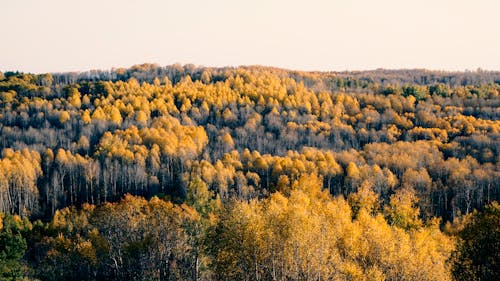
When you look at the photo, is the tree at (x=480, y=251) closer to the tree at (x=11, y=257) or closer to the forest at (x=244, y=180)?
the forest at (x=244, y=180)

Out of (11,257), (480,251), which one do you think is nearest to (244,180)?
(11,257)

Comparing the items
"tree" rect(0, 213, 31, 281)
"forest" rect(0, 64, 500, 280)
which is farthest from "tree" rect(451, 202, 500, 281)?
"tree" rect(0, 213, 31, 281)

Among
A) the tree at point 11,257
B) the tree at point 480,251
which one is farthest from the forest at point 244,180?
the tree at point 11,257

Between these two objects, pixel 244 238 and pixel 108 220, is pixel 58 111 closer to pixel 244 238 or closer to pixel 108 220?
pixel 108 220

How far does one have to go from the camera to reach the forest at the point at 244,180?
118 feet

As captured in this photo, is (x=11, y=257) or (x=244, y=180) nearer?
(x=11, y=257)

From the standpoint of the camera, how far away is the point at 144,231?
170 ft

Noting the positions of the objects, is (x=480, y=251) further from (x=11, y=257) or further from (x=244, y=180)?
(x=244, y=180)

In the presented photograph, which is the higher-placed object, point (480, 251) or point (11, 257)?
point (480, 251)

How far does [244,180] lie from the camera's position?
9506cm

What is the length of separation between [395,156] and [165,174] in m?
41.0

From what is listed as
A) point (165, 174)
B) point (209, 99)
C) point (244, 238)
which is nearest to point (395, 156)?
point (165, 174)

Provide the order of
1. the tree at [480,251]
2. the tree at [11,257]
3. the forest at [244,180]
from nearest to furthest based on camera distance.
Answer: the tree at [480,251], the forest at [244,180], the tree at [11,257]

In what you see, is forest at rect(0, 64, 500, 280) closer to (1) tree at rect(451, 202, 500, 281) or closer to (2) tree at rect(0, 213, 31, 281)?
(1) tree at rect(451, 202, 500, 281)
